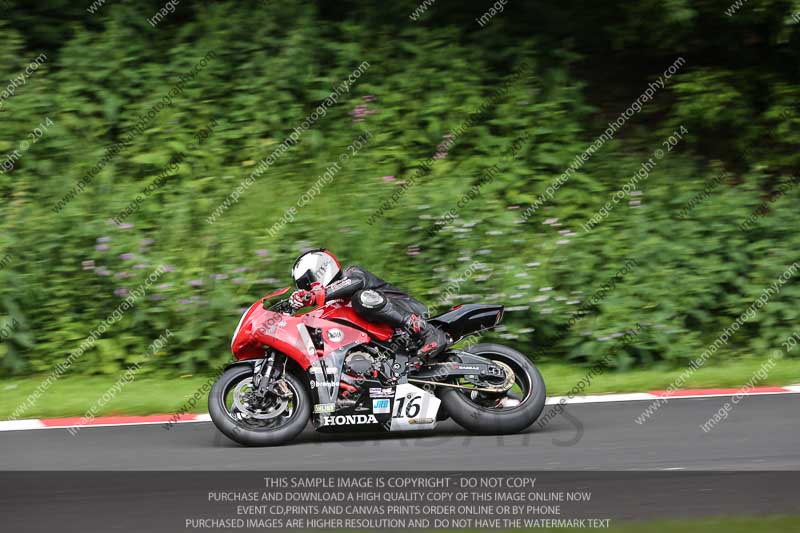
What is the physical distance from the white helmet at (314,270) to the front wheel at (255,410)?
738 mm

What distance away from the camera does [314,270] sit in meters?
7.62

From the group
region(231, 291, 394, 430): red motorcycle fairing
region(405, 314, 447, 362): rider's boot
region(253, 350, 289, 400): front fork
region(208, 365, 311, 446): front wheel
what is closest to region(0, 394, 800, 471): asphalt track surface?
region(208, 365, 311, 446): front wheel

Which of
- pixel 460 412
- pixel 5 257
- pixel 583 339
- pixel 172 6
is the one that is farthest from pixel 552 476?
pixel 172 6

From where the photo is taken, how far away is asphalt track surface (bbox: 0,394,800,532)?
238 inches

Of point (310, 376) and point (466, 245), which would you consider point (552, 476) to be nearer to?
point (310, 376)

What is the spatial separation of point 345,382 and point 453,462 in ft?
3.69

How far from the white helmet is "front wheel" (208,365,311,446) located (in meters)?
0.74

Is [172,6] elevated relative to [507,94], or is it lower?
elevated

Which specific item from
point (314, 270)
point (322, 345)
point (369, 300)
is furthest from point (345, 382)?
point (314, 270)

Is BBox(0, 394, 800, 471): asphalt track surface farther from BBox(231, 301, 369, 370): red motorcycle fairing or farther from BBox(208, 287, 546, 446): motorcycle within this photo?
BBox(231, 301, 369, 370): red motorcycle fairing

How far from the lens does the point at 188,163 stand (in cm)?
1310

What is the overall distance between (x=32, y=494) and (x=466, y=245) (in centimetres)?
614

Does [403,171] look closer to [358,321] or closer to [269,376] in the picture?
[358,321]

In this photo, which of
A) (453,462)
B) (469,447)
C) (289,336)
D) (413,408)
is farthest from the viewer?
(413,408)
